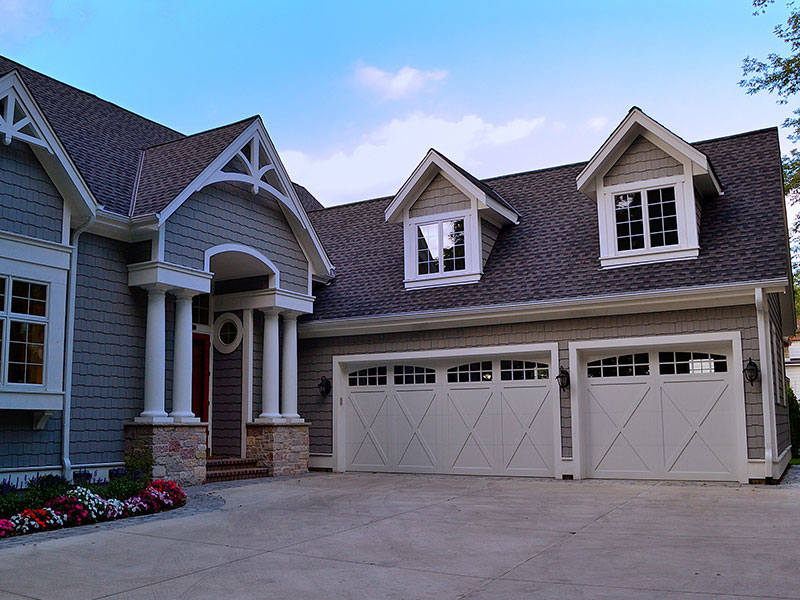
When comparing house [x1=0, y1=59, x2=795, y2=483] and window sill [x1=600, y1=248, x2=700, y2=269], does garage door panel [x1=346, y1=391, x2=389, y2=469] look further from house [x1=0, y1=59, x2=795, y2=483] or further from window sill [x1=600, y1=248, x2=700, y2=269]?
window sill [x1=600, y1=248, x2=700, y2=269]

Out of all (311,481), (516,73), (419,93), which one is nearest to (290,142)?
(419,93)

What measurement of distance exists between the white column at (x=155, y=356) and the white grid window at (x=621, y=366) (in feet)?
24.0

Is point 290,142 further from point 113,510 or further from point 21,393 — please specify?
point 113,510

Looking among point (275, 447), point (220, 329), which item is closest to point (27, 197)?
point (220, 329)

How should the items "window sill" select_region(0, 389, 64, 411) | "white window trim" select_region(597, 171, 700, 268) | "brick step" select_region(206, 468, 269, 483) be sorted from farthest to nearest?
1. "white window trim" select_region(597, 171, 700, 268)
2. "brick step" select_region(206, 468, 269, 483)
3. "window sill" select_region(0, 389, 64, 411)

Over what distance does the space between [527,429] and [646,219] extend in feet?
14.4

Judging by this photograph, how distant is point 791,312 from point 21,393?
1439cm

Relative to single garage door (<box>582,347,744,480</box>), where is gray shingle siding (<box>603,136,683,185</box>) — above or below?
above

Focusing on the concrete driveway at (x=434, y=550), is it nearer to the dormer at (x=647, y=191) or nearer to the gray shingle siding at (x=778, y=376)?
the gray shingle siding at (x=778, y=376)

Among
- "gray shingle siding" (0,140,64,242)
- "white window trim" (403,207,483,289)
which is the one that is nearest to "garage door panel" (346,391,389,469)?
"white window trim" (403,207,483,289)

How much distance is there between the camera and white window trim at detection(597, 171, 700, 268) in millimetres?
12945

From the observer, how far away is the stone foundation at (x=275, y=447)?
46.3ft

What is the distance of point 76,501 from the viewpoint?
28.2 feet

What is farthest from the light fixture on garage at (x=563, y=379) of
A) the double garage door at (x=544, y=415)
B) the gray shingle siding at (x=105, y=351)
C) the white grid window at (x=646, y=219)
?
the gray shingle siding at (x=105, y=351)
